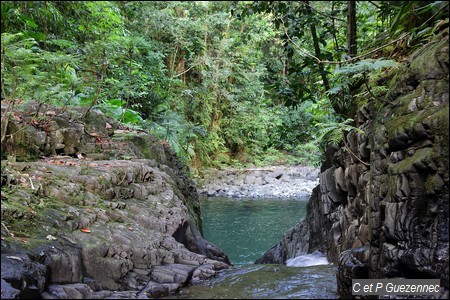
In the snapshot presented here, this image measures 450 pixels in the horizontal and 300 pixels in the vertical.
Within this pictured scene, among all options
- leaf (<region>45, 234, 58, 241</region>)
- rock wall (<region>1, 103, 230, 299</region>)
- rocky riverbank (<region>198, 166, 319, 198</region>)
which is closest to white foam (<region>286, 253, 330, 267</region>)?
rock wall (<region>1, 103, 230, 299</region>)

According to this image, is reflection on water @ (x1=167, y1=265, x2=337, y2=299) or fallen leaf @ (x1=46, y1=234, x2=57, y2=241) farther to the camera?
reflection on water @ (x1=167, y1=265, x2=337, y2=299)

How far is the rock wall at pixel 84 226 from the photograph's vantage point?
3.81m

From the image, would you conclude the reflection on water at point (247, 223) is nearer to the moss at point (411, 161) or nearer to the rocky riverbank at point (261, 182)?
the rocky riverbank at point (261, 182)

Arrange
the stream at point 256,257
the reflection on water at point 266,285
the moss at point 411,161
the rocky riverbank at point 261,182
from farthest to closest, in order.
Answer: the rocky riverbank at point 261,182, the stream at point 256,257, the reflection on water at point 266,285, the moss at point 411,161

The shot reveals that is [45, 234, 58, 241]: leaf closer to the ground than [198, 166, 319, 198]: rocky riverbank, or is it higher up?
higher up

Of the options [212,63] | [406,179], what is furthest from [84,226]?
[212,63]

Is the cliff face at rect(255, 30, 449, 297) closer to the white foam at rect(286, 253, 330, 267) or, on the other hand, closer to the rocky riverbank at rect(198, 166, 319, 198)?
the white foam at rect(286, 253, 330, 267)

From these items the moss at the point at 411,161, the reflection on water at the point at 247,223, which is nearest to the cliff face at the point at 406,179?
the moss at the point at 411,161

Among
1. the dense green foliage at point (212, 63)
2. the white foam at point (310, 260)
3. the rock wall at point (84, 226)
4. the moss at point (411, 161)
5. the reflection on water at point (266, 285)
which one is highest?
the dense green foliage at point (212, 63)

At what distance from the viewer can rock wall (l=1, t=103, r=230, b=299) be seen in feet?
12.5

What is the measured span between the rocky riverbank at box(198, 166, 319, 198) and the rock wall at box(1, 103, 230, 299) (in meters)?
14.9

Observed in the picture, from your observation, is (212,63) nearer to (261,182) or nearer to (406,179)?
(261,182)

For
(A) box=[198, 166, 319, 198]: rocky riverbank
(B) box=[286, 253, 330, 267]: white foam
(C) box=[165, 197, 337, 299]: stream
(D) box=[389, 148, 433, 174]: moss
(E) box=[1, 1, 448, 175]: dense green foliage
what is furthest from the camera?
(A) box=[198, 166, 319, 198]: rocky riverbank

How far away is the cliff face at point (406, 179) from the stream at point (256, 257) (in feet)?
2.09
